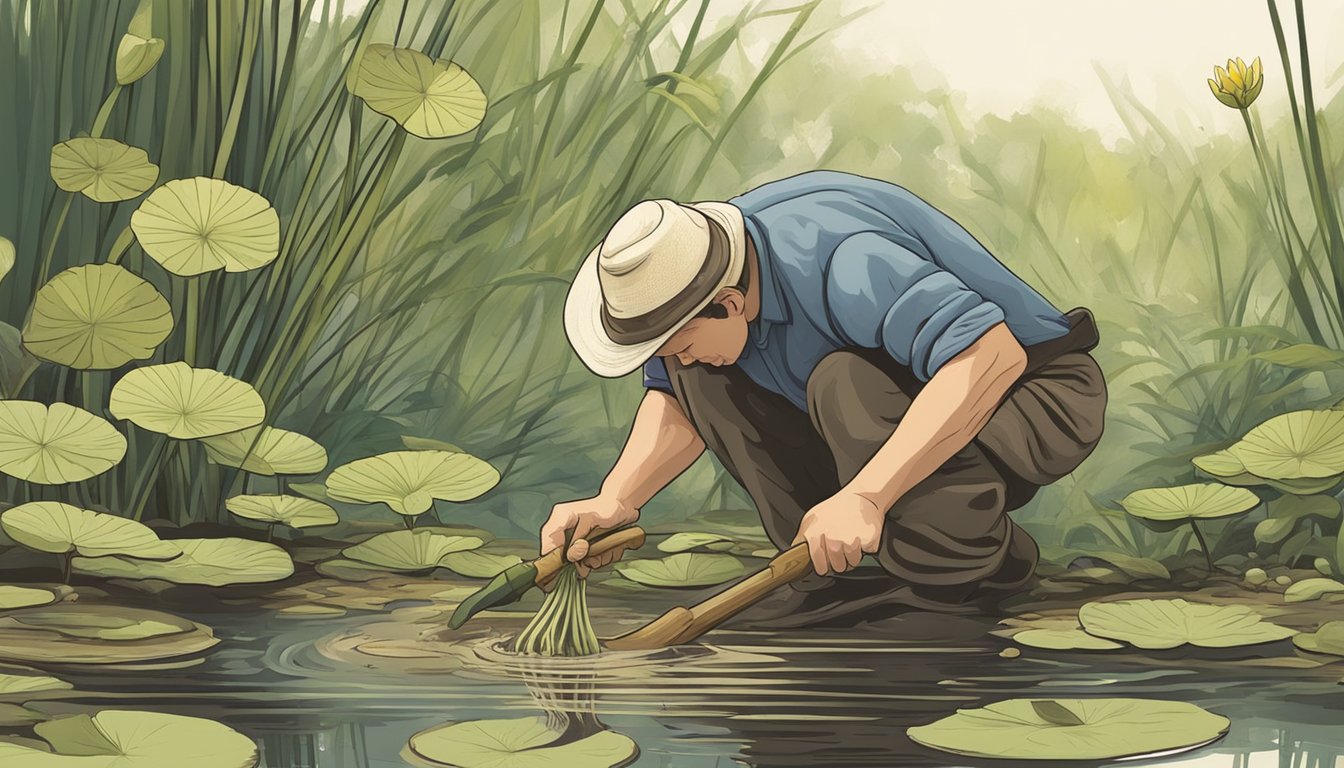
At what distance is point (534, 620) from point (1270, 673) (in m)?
1.06

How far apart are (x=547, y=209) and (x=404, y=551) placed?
0.76 m

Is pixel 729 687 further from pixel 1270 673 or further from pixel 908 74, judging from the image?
pixel 908 74

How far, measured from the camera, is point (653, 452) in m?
2.43

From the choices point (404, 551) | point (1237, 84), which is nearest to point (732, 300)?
point (404, 551)

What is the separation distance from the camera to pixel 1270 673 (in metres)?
2.15

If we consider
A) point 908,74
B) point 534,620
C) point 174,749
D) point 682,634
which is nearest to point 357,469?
point 534,620

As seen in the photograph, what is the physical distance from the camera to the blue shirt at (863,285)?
7.13 feet

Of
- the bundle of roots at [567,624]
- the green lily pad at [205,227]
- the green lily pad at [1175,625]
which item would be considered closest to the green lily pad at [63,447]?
the green lily pad at [205,227]

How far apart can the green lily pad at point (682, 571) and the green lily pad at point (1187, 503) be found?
74cm

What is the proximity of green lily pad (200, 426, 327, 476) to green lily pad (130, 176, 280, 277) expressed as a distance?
314 millimetres

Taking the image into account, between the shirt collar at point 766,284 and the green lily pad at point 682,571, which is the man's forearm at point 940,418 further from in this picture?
the green lily pad at point 682,571

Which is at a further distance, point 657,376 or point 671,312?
point 657,376

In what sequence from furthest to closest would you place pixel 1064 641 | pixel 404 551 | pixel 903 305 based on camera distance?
pixel 404 551
pixel 1064 641
pixel 903 305

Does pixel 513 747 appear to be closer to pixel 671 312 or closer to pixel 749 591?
pixel 749 591
